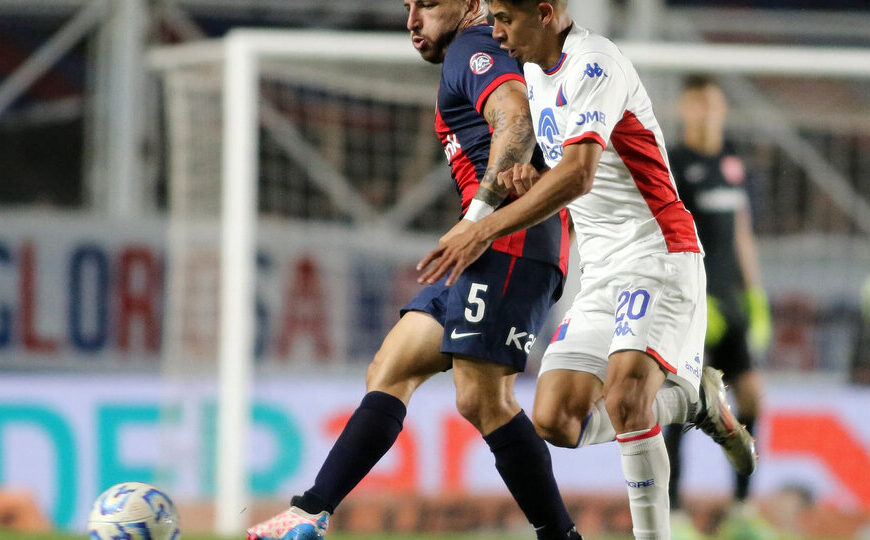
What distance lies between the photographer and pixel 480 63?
157 inches

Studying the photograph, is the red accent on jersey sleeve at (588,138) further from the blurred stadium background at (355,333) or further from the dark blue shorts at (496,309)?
the blurred stadium background at (355,333)

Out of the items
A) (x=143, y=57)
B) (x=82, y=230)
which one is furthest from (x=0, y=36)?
(x=82, y=230)

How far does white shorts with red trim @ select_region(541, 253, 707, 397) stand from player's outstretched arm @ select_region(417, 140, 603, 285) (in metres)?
0.49

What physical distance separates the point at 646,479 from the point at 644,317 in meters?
0.47

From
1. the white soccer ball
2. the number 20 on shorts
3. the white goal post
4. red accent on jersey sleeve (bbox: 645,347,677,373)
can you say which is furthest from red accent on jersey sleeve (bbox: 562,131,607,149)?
the white goal post

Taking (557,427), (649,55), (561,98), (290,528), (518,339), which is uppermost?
(649,55)

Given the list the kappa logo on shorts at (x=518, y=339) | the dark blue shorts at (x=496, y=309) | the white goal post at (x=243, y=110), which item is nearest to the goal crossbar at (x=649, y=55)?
the white goal post at (x=243, y=110)

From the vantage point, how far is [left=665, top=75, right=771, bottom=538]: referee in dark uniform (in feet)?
21.6

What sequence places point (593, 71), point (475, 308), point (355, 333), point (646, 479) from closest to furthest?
point (593, 71), point (646, 479), point (475, 308), point (355, 333)

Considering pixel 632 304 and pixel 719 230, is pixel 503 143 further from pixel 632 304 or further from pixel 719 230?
pixel 719 230

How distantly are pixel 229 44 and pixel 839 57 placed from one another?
342 cm

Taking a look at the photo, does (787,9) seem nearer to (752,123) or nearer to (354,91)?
(752,123)

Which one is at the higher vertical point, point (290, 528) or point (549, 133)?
point (549, 133)

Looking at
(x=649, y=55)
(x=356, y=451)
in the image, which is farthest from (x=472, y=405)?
(x=649, y=55)
